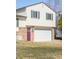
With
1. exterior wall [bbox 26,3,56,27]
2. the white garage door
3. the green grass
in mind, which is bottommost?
the green grass

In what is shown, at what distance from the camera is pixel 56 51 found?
177cm

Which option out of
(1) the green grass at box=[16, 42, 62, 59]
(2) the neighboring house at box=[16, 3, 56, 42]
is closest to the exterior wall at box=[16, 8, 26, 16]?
(2) the neighboring house at box=[16, 3, 56, 42]

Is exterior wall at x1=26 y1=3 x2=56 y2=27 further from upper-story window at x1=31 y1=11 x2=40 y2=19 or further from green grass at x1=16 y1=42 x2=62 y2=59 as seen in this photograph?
green grass at x1=16 y1=42 x2=62 y2=59

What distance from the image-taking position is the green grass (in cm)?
168

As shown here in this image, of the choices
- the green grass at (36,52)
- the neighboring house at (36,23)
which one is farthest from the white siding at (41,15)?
the green grass at (36,52)

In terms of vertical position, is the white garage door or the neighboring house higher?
the neighboring house

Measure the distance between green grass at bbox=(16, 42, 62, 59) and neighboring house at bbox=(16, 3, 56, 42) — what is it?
8cm

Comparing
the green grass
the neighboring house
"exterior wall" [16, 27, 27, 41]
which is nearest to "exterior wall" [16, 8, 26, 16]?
the neighboring house
